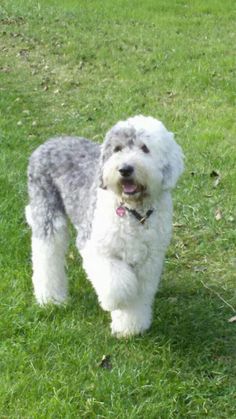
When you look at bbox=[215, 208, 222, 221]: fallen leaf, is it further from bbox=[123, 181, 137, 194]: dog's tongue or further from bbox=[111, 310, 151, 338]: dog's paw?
bbox=[123, 181, 137, 194]: dog's tongue

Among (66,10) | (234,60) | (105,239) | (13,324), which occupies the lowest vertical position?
(66,10)

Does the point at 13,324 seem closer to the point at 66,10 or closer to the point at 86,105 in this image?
the point at 86,105

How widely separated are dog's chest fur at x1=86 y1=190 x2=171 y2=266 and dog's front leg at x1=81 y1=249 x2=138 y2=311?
6 cm

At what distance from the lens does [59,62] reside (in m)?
11.8

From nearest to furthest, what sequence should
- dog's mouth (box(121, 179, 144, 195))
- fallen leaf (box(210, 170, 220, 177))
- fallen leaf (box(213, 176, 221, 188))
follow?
dog's mouth (box(121, 179, 144, 195))
fallen leaf (box(213, 176, 221, 188))
fallen leaf (box(210, 170, 220, 177))

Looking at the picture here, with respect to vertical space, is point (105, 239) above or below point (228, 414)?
above

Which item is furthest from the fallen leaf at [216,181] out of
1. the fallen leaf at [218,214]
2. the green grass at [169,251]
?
the fallen leaf at [218,214]

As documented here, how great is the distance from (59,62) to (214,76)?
3.13 meters

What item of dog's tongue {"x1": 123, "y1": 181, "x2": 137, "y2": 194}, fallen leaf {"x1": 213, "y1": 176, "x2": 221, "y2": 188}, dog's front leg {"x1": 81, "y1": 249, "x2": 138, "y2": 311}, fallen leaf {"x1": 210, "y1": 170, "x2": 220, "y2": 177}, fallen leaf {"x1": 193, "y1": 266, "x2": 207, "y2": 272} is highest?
dog's tongue {"x1": 123, "y1": 181, "x2": 137, "y2": 194}

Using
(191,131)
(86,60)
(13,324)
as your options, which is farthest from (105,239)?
(86,60)

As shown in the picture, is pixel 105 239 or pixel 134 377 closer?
pixel 134 377

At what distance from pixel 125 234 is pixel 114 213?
5.6 inches

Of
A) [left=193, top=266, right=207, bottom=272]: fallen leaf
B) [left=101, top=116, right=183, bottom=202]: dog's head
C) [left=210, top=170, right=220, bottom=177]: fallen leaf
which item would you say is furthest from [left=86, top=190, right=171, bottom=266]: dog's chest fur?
[left=210, top=170, right=220, bottom=177]: fallen leaf

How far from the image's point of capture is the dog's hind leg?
4.79 meters
